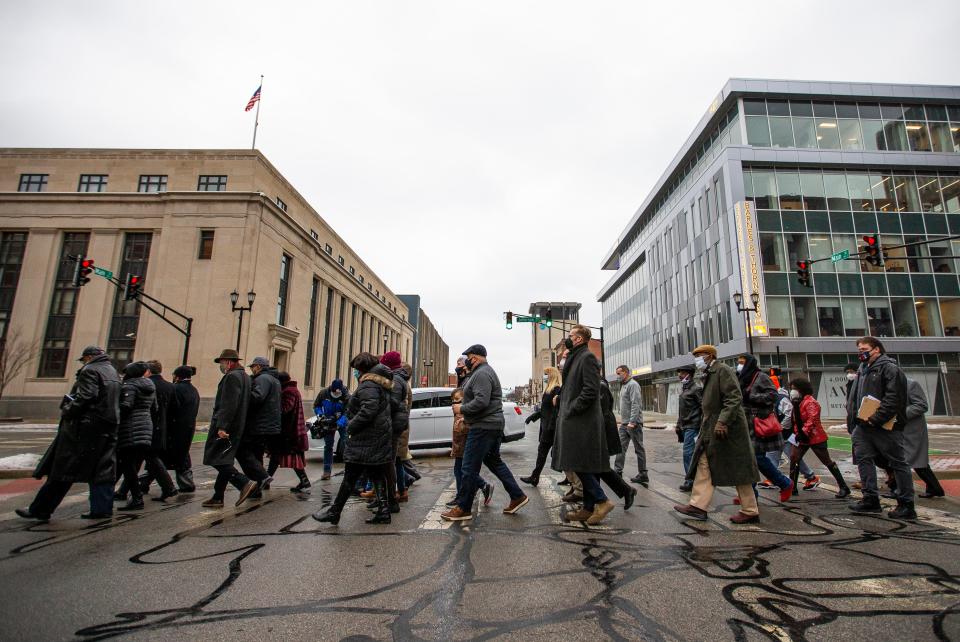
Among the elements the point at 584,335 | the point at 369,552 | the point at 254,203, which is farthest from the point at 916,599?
the point at 254,203

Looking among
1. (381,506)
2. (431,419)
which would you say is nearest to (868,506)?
(381,506)

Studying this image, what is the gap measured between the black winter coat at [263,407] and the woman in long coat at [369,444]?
1907mm

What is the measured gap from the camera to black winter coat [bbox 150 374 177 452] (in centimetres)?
663

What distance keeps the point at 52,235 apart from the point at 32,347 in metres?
8.04

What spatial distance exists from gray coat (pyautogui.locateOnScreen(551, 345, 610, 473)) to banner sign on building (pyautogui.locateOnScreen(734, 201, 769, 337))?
87.8 feet

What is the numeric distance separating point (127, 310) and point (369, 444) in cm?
3431

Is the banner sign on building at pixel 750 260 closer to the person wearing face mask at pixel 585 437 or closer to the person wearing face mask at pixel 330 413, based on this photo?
the person wearing face mask at pixel 330 413

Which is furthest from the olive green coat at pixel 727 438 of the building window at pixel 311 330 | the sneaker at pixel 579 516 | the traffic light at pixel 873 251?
the building window at pixel 311 330

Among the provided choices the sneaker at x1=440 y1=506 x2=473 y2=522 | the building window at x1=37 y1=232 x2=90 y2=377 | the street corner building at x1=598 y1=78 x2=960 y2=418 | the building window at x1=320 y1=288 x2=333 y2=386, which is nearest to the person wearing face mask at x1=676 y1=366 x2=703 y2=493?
the sneaker at x1=440 y1=506 x2=473 y2=522

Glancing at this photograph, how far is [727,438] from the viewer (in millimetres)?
5152

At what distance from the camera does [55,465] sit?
203 inches

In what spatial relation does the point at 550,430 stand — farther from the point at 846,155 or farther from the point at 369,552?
the point at 846,155

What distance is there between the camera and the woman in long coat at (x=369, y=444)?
5.10 m

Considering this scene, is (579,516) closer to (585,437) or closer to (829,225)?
(585,437)
